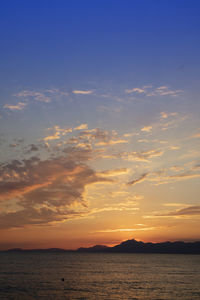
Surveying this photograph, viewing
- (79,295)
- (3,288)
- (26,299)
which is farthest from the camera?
(3,288)

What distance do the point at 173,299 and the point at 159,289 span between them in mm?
13624

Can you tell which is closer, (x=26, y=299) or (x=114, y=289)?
(x=26, y=299)

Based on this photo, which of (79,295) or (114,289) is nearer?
(79,295)

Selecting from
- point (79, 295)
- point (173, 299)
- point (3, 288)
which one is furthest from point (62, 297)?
point (173, 299)

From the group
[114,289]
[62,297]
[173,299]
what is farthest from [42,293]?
[173,299]

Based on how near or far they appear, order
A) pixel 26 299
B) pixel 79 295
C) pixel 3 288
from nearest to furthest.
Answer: pixel 26 299
pixel 79 295
pixel 3 288

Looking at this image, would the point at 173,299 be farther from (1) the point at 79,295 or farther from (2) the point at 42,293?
(2) the point at 42,293

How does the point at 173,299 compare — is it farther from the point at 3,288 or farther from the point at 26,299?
the point at 3,288

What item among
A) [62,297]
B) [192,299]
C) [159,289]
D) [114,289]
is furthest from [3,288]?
[192,299]

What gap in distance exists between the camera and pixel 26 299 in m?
56.2

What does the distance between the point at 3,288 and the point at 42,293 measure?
1254cm

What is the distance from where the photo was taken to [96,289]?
70.7 metres

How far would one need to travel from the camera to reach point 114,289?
7144 cm

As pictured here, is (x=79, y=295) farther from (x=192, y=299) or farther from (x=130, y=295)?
(x=192, y=299)
